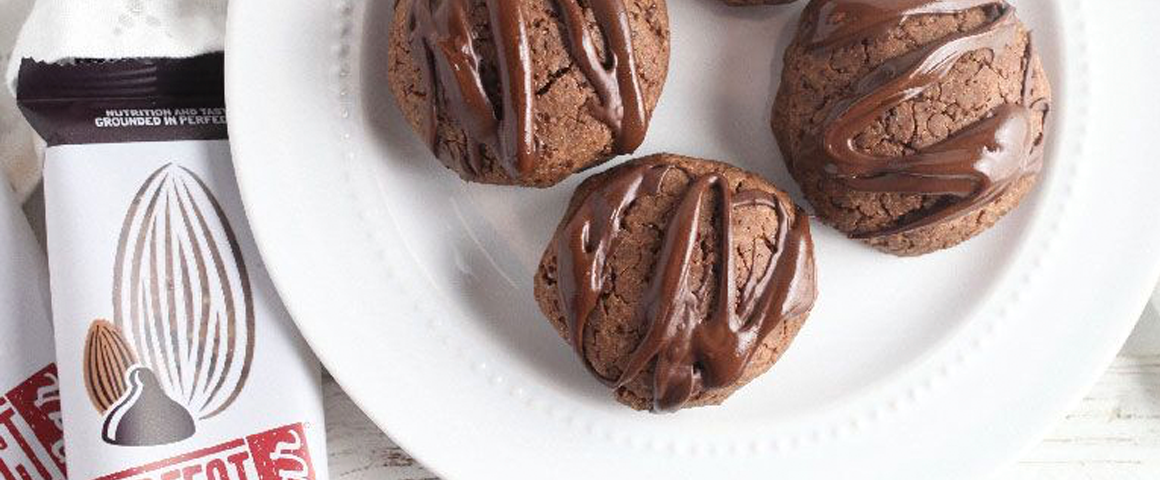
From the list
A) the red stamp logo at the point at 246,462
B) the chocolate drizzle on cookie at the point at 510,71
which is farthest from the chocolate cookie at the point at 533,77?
the red stamp logo at the point at 246,462

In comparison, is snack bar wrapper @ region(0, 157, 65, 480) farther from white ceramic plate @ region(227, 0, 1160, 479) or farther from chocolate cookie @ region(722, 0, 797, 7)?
chocolate cookie @ region(722, 0, 797, 7)

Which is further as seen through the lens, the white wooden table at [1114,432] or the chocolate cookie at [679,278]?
the white wooden table at [1114,432]

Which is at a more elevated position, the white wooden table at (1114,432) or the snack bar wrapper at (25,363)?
the snack bar wrapper at (25,363)

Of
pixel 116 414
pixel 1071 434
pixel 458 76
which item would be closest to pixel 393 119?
pixel 458 76

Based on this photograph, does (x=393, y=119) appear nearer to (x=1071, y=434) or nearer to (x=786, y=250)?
(x=786, y=250)

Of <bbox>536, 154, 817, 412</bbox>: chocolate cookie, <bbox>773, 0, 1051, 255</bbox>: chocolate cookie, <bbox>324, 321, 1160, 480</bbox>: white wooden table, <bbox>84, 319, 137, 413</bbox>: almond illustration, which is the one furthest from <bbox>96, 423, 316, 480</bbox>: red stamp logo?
<bbox>324, 321, 1160, 480</bbox>: white wooden table

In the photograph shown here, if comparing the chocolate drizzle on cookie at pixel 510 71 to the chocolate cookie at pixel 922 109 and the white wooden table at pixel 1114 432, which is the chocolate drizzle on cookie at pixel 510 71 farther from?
the white wooden table at pixel 1114 432

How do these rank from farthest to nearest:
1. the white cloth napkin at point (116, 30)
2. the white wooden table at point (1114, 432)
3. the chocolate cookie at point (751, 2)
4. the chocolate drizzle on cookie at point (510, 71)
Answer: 1. the white wooden table at point (1114, 432)
2. the chocolate cookie at point (751, 2)
3. the white cloth napkin at point (116, 30)
4. the chocolate drizzle on cookie at point (510, 71)
